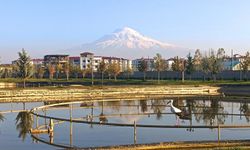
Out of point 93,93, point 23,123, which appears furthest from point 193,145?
point 93,93

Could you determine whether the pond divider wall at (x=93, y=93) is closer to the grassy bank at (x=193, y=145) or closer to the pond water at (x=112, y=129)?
the pond water at (x=112, y=129)

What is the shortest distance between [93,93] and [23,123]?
2419 cm

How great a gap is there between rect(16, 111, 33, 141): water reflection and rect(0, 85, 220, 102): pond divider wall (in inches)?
563

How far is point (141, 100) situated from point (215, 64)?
3528cm

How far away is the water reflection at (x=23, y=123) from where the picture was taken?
26119 millimetres

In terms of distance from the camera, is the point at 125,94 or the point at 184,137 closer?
the point at 184,137

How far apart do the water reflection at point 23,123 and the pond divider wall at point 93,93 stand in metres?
14.3

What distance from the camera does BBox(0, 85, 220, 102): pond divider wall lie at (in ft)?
165

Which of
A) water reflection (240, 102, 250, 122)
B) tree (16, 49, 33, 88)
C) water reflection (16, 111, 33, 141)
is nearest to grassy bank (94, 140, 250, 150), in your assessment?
water reflection (16, 111, 33, 141)

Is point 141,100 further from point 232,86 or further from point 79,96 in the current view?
point 232,86

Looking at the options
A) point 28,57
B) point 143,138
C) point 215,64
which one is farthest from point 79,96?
point 215,64

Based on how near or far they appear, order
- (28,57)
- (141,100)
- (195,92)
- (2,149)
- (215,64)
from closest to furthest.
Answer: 1. (2,149)
2. (141,100)
3. (195,92)
4. (28,57)
5. (215,64)

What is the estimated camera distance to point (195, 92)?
198 ft

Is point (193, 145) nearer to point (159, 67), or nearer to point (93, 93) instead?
point (93, 93)
